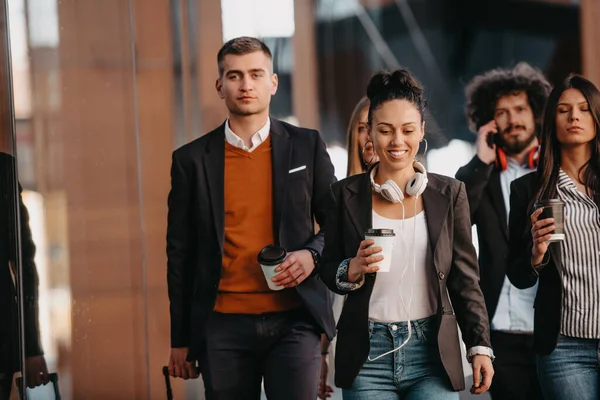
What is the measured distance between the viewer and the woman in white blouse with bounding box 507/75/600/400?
3.90 meters

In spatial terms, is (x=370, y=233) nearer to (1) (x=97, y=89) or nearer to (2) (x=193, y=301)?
(2) (x=193, y=301)

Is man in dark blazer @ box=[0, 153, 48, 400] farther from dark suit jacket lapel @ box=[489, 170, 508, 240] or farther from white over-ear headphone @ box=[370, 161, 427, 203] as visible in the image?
dark suit jacket lapel @ box=[489, 170, 508, 240]

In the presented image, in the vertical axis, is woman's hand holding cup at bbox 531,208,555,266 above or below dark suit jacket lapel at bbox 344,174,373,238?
below

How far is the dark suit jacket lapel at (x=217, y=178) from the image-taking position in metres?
3.98

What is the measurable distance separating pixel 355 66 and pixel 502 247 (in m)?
8.92

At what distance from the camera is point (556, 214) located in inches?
149

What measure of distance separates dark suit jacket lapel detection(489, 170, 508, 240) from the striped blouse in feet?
2.93

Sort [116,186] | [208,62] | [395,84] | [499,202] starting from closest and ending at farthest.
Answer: [395,84] → [499,202] → [116,186] → [208,62]

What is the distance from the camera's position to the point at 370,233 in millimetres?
3279

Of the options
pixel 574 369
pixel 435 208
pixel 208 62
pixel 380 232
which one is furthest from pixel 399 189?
pixel 208 62

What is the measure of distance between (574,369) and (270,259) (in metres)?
1.19

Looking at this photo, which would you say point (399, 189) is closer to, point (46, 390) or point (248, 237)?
point (248, 237)

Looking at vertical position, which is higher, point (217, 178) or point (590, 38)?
point (590, 38)

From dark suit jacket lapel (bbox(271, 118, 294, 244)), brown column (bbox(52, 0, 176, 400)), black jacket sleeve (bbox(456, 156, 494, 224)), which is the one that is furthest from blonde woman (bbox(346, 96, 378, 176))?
brown column (bbox(52, 0, 176, 400))
